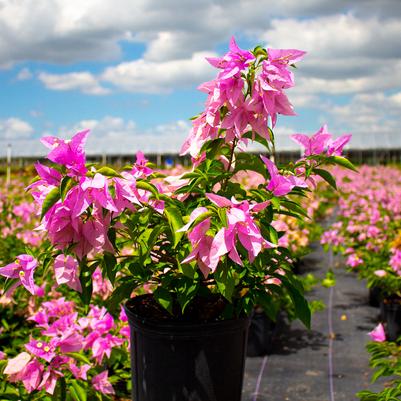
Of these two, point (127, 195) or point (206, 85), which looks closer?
point (127, 195)

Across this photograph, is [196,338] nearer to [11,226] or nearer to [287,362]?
[287,362]

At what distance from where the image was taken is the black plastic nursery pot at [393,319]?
4.09 m

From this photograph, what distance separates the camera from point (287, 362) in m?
3.73

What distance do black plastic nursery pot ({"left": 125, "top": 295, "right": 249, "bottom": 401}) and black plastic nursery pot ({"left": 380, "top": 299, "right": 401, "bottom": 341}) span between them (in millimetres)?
2562

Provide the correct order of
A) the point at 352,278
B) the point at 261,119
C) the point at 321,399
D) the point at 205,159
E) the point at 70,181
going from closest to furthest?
the point at 70,181 → the point at 261,119 → the point at 205,159 → the point at 321,399 → the point at 352,278

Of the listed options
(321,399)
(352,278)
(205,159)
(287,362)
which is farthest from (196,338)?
(352,278)

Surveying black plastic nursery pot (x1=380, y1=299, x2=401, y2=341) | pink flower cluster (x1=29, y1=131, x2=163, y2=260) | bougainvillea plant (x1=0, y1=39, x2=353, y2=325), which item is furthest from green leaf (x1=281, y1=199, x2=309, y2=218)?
black plastic nursery pot (x1=380, y1=299, x2=401, y2=341)

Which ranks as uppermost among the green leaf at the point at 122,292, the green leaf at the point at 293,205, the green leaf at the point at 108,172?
the green leaf at the point at 108,172

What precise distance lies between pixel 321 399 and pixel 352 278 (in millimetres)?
3065

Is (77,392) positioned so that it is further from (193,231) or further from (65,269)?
(193,231)

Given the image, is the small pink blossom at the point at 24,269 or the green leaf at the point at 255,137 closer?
the small pink blossom at the point at 24,269

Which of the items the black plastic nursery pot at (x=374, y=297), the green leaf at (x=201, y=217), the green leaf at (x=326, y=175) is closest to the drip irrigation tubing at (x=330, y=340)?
the black plastic nursery pot at (x=374, y=297)

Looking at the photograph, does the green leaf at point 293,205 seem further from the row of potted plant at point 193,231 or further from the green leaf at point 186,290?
the green leaf at point 186,290

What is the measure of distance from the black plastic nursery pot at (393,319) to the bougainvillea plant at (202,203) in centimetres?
259
